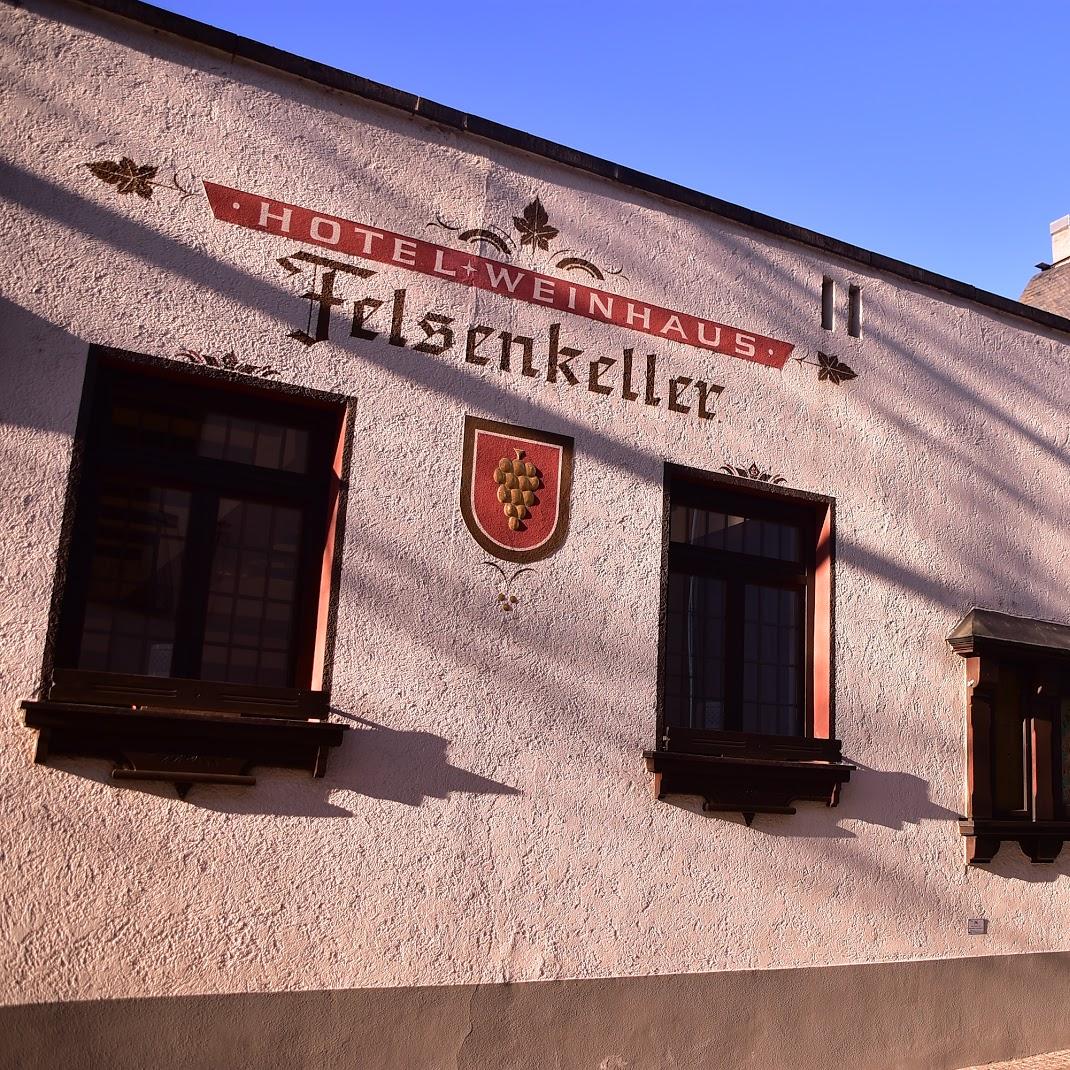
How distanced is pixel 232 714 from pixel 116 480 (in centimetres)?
137

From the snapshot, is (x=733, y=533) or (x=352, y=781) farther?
(x=733, y=533)

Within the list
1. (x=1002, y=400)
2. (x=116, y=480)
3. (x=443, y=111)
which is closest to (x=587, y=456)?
(x=443, y=111)

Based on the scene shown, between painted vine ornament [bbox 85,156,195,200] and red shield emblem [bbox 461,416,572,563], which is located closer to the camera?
painted vine ornament [bbox 85,156,195,200]

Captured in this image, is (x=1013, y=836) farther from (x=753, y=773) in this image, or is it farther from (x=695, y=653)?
(x=695, y=653)

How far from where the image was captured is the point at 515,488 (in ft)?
22.7

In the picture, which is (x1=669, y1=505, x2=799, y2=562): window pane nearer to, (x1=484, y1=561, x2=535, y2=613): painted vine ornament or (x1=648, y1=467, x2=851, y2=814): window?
(x1=648, y1=467, x2=851, y2=814): window

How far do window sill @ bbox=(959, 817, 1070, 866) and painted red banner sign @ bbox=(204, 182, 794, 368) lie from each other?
3.57 meters

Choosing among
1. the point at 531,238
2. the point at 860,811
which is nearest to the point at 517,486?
the point at 531,238

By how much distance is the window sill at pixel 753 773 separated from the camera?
7.04 meters

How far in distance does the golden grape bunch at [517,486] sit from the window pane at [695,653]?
1.26 m

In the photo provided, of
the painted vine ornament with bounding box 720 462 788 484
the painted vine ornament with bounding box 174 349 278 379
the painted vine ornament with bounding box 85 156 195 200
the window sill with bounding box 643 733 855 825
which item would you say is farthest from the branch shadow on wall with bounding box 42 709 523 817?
the painted vine ornament with bounding box 85 156 195 200

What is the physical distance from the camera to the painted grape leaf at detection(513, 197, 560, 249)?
287 inches

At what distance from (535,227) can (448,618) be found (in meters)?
2.57

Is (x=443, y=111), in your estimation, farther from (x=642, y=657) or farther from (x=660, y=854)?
(x=660, y=854)
